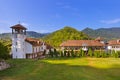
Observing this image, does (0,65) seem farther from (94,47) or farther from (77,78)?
(94,47)

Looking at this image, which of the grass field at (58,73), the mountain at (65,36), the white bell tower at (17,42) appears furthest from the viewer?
the mountain at (65,36)

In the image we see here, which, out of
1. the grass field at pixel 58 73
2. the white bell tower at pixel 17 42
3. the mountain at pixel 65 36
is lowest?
the grass field at pixel 58 73

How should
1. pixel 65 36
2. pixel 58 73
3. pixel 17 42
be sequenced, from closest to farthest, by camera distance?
→ 1. pixel 58 73
2. pixel 17 42
3. pixel 65 36

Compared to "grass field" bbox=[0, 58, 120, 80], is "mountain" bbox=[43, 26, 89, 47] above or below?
above

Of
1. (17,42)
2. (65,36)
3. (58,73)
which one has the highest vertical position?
(65,36)

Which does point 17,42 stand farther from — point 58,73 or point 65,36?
point 65,36

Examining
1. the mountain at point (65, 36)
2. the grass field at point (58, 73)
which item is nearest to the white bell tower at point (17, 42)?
the grass field at point (58, 73)

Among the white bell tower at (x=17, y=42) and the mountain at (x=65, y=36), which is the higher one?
the mountain at (x=65, y=36)

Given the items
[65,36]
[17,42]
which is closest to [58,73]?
[17,42]

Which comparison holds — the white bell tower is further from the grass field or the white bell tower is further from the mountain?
the mountain

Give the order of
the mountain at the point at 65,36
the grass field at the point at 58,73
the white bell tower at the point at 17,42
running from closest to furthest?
1. the grass field at the point at 58,73
2. the white bell tower at the point at 17,42
3. the mountain at the point at 65,36

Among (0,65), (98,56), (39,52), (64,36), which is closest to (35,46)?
(39,52)

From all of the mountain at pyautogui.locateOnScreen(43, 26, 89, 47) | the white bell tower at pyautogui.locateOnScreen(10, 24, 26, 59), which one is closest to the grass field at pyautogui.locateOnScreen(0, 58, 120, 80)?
the white bell tower at pyautogui.locateOnScreen(10, 24, 26, 59)

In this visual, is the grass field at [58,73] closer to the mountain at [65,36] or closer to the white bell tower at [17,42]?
the white bell tower at [17,42]
